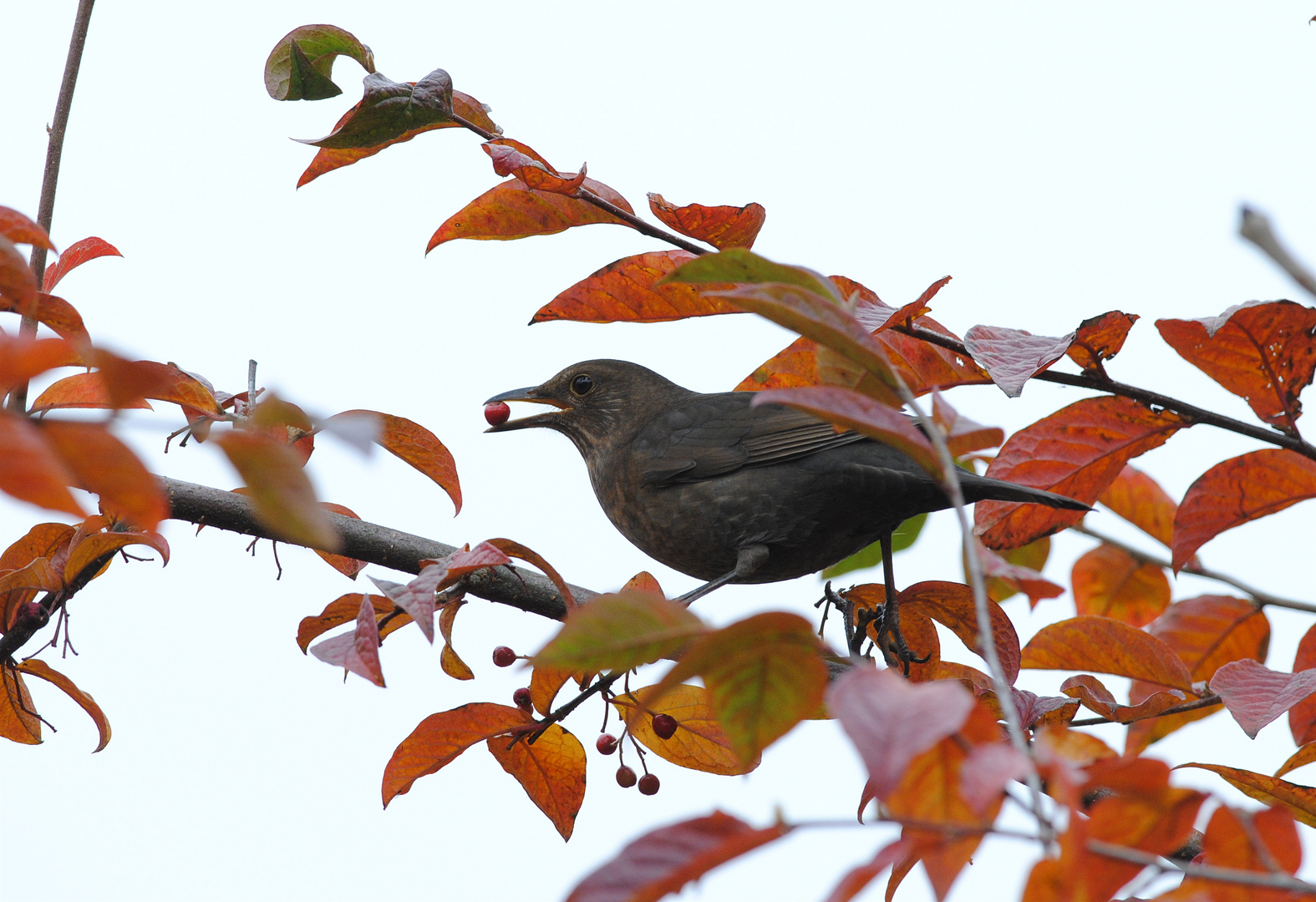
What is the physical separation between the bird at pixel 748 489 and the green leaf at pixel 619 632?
1.96 m

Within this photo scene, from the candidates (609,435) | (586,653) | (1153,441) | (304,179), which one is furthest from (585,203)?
(609,435)

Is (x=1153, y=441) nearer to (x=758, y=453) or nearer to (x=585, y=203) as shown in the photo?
(x=585, y=203)

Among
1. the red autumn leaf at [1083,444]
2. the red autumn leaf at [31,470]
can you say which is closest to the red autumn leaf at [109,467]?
the red autumn leaf at [31,470]

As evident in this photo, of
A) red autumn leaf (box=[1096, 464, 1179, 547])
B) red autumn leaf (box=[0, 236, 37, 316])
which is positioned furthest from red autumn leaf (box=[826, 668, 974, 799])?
red autumn leaf (box=[1096, 464, 1179, 547])

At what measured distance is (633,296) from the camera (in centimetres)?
235

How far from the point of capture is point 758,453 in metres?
3.68

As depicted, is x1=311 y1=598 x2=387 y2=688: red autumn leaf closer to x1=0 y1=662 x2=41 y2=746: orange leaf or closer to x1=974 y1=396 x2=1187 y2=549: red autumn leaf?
x1=0 y1=662 x2=41 y2=746: orange leaf

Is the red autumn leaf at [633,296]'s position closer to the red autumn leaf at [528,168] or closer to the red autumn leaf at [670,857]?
the red autumn leaf at [528,168]

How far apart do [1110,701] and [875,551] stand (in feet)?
5.10

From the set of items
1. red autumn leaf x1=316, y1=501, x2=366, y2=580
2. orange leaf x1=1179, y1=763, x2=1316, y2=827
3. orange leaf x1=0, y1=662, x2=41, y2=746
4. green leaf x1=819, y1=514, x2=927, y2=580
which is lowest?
orange leaf x1=1179, y1=763, x2=1316, y2=827

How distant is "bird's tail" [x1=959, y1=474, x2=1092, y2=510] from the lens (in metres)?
2.40

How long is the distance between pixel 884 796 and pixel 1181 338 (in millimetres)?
1512

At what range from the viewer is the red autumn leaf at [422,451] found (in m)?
2.38

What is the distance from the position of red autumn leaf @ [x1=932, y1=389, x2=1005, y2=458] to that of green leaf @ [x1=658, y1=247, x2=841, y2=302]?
0.61 feet
